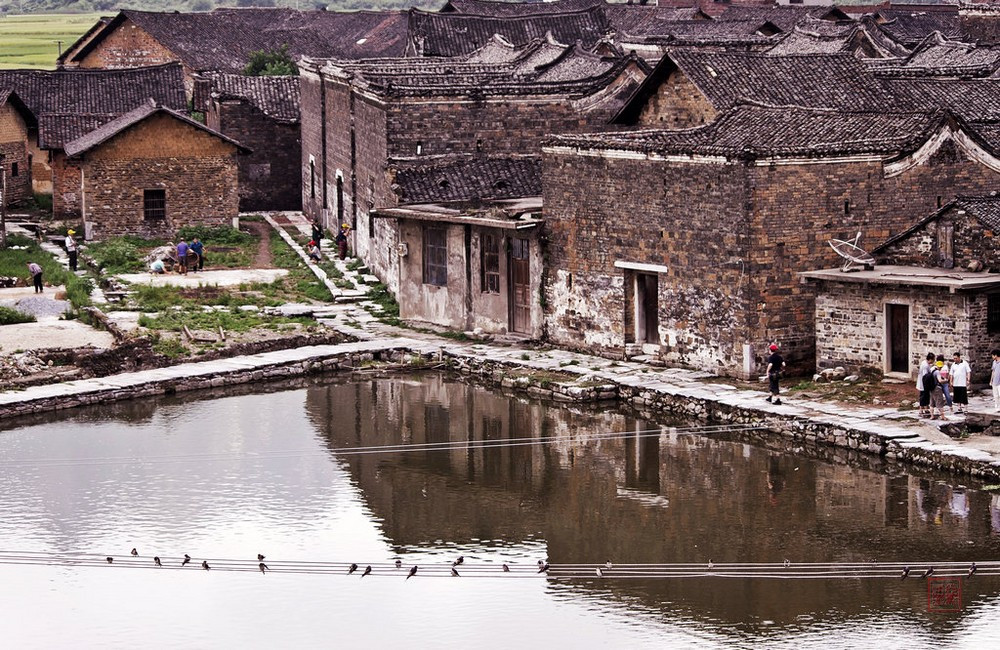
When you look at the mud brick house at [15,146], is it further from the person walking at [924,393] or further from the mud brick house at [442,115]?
the person walking at [924,393]

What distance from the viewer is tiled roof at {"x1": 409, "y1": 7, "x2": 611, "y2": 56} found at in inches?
2574

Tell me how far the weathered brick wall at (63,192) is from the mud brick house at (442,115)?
921 centimetres

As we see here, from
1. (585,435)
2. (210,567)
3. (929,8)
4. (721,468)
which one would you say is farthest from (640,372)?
(929,8)

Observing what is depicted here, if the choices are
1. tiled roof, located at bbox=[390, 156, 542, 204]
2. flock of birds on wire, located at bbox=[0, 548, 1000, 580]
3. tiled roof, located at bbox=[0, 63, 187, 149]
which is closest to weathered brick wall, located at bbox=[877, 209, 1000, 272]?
flock of birds on wire, located at bbox=[0, 548, 1000, 580]

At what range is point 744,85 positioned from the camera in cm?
3688

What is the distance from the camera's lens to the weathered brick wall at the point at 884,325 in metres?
28.8

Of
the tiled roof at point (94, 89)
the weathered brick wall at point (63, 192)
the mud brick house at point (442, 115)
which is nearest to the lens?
the mud brick house at point (442, 115)

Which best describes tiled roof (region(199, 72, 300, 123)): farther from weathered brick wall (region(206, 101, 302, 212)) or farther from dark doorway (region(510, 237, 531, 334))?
dark doorway (region(510, 237, 531, 334))

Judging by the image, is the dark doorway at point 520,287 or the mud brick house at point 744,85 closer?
the dark doorway at point 520,287

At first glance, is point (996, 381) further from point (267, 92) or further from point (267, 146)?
point (267, 92)

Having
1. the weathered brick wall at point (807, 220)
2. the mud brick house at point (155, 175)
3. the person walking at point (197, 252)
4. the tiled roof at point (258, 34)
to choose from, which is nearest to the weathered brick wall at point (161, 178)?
the mud brick house at point (155, 175)

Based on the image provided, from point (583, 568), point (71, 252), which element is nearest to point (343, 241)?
point (71, 252)

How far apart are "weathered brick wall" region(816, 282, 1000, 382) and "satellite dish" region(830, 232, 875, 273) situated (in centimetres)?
43

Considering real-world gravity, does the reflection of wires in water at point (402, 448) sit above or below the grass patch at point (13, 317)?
below
